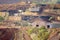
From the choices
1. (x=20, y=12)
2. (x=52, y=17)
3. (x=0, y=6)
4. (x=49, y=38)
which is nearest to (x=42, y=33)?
(x=49, y=38)

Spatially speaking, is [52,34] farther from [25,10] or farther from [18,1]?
[18,1]

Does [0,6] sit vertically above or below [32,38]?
above

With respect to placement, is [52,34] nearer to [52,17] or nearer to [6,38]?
[52,17]

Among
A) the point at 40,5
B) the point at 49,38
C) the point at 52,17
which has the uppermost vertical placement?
the point at 40,5

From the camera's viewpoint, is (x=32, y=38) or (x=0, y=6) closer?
(x=32, y=38)

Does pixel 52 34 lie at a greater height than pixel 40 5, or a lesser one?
lesser

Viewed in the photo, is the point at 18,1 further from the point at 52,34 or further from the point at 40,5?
the point at 52,34

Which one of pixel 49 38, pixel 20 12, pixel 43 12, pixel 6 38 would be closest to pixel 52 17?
pixel 43 12

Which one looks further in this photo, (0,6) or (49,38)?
(0,6)
